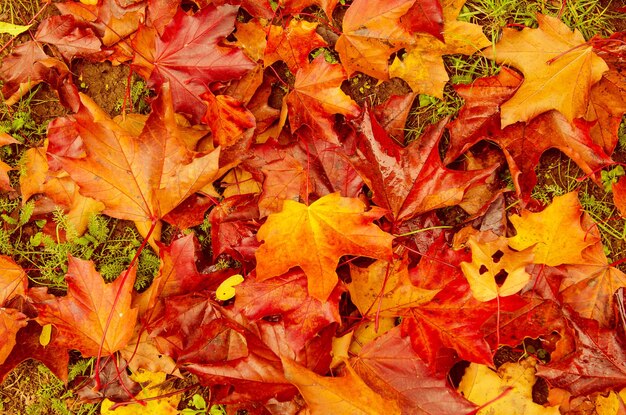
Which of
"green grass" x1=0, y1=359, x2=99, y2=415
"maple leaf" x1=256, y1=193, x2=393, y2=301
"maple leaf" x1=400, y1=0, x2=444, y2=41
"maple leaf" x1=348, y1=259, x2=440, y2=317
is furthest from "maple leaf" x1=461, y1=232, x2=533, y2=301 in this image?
"green grass" x1=0, y1=359, x2=99, y2=415

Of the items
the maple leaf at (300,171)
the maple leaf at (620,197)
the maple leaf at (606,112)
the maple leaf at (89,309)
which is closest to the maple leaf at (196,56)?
the maple leaf at (300,171)

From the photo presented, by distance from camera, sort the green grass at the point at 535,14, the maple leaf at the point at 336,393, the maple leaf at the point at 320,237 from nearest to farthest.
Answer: the maple leaf at the point at 336,393, the maple leaf at the point at 320,237, the green grass at the point at 535,14

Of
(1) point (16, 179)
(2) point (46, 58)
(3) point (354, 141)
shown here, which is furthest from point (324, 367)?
(2) point (46, 58)

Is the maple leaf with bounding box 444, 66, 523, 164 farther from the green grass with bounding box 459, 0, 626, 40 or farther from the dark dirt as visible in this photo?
the dark dirt

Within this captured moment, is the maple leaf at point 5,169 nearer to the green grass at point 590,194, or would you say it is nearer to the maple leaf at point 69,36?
the maple leaf at point 69,36

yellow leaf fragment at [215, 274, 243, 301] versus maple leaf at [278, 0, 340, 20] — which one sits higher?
maple leaf at [278, 0, 340, 20]

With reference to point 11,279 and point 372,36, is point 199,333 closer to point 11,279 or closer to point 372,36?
point 11,279

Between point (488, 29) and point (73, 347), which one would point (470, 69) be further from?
point (73, 347)
